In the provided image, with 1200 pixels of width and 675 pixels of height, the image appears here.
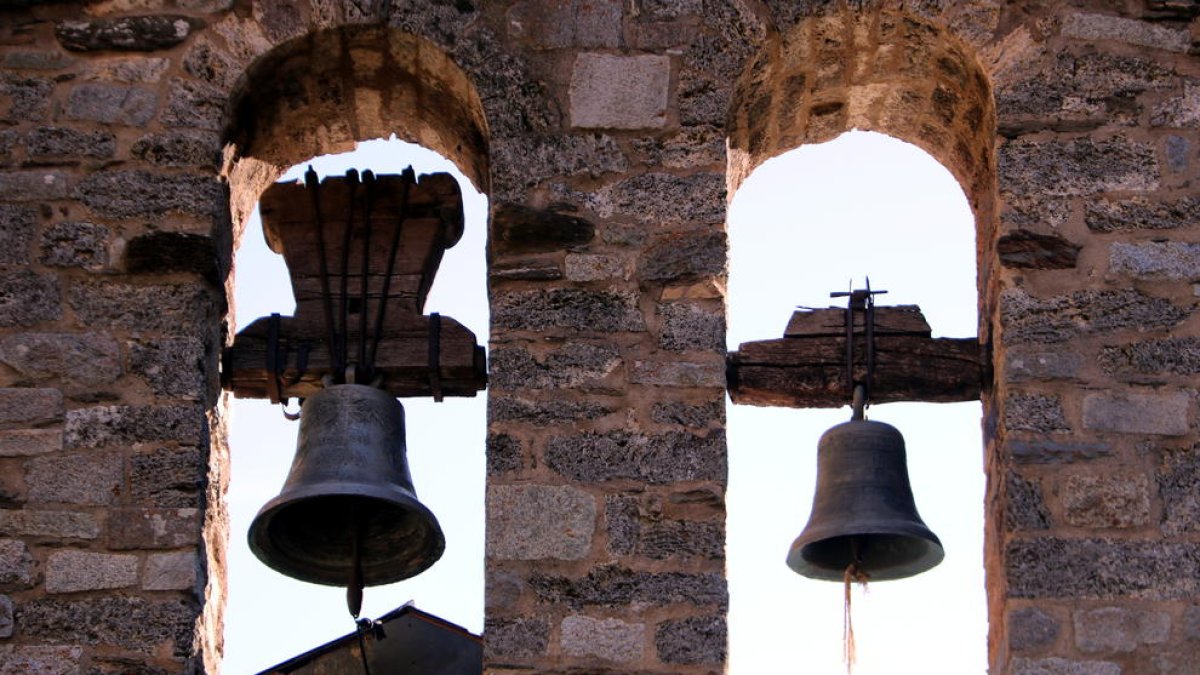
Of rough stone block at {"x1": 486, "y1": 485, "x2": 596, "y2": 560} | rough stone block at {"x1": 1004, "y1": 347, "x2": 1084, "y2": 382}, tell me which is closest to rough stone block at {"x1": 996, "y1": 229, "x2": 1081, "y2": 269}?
rough stone block at {"x1": 1004, "y1": 347, "x2": 1084, "y2": 382}

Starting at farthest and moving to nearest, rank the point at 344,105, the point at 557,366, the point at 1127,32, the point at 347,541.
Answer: the point at 344,105
the point at 1127,32
the point at 347,541
the point at 557,366

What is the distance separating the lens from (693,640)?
693 centimetres

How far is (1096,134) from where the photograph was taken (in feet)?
25.0

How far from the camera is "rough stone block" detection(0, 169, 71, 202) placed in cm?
763

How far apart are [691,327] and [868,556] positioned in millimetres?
843

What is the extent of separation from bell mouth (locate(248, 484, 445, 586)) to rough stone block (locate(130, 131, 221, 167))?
1017 mm

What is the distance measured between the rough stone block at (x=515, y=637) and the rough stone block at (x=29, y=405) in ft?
4.40

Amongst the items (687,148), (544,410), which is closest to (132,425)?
(544,410)

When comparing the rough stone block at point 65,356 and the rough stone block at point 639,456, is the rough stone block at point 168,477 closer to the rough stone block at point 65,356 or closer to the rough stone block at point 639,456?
the rough stone block at point 65,356

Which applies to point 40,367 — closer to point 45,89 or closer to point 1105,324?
point 45,89

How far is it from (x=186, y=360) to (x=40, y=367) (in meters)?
0.40

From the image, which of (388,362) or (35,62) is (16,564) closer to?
(388,362)

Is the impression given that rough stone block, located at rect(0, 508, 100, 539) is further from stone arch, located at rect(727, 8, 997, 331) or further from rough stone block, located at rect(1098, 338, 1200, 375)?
rough stone block, located at rect(1098, 338, 1200, 375)

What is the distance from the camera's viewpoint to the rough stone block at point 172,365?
734 centimetres
